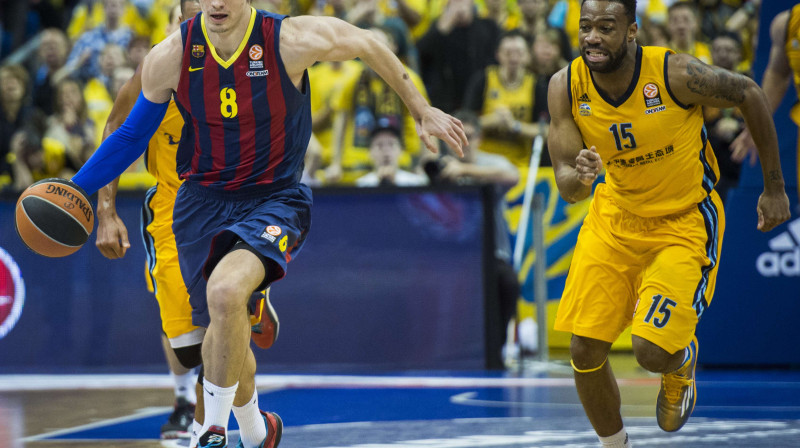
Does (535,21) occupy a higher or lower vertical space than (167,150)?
higher

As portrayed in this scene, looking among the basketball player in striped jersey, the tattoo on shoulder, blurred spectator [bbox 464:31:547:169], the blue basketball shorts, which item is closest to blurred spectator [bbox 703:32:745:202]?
blurred spectator [bbox 464:31:547:169]

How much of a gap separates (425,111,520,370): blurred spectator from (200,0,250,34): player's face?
4.18m

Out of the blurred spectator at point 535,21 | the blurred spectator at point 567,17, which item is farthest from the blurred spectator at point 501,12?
the blurred spectator at point 567,17

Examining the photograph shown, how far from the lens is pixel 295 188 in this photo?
193 inches

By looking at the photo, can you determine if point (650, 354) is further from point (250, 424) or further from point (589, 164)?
point (250, 424)

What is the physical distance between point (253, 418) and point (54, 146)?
20.7ft

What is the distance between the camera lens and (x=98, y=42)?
12.0 meters

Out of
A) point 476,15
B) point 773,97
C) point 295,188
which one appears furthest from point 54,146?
point 773,97

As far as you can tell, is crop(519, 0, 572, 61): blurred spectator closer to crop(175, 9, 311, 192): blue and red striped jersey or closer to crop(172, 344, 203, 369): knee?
crop(172, 344, 203, 369): knee

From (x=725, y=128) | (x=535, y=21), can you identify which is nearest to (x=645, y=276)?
(x=725, y=128)

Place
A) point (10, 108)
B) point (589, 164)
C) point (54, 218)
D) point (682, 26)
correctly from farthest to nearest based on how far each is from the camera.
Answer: point (10, 108), point (682, 26), point (54, 218), point (589, 164)

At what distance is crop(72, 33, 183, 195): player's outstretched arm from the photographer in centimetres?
470

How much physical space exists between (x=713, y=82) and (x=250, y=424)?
264 cm

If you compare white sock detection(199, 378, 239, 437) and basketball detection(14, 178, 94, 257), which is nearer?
white sock detection(199, 378, 239, 437)
